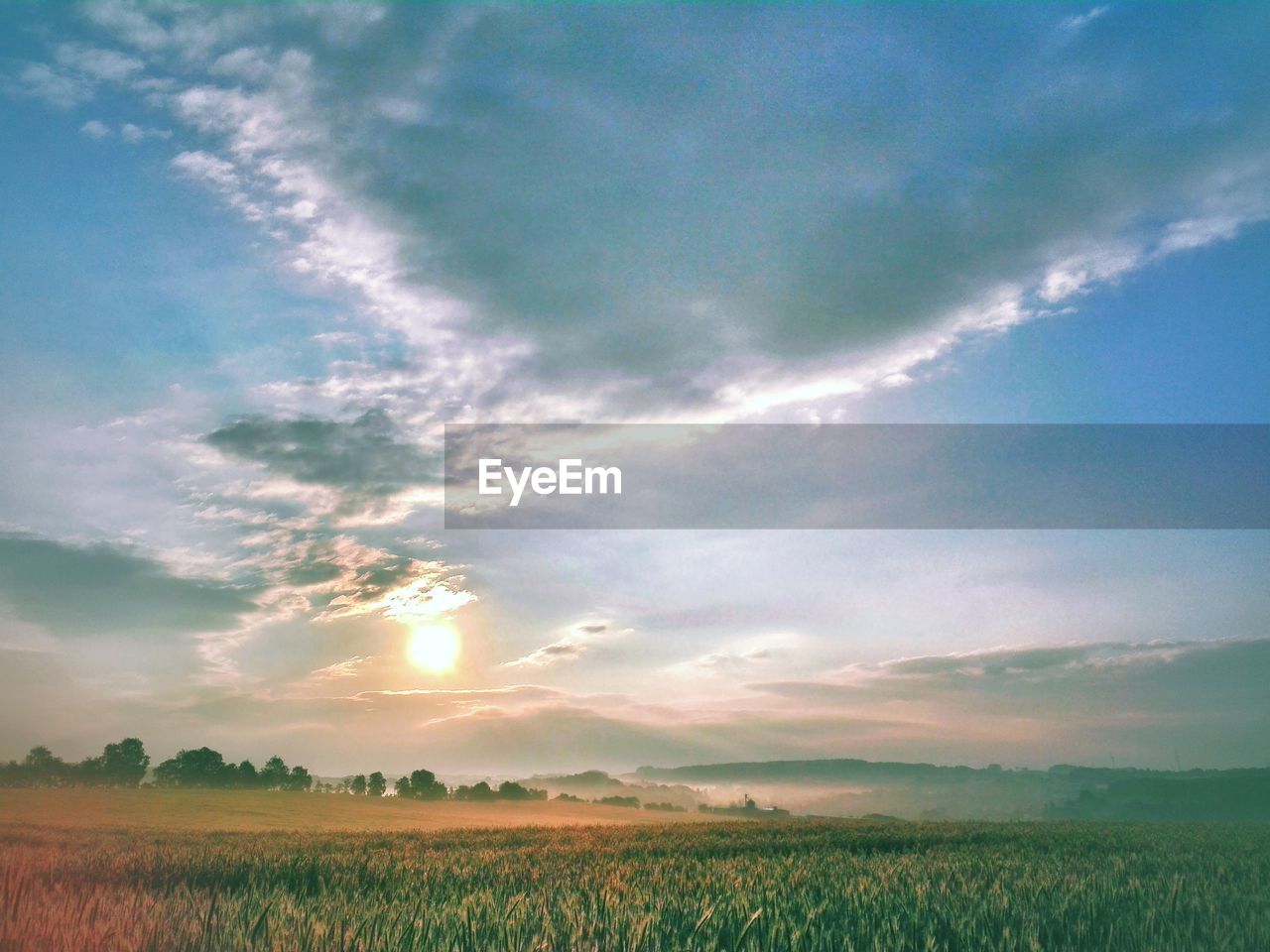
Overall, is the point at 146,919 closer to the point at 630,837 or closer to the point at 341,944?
the point at 341,944

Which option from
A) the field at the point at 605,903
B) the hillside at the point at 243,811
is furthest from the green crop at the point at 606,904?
the hillside at the point at 243,811

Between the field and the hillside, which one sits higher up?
the field

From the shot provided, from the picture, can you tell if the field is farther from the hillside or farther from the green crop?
the hillside

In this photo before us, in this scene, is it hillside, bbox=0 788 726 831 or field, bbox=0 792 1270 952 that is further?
hillside, bbox=0 788 726 831

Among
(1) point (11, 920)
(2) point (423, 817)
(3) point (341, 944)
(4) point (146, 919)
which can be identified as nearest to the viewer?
(3) point (341, 944)

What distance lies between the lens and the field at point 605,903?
4.99 meters

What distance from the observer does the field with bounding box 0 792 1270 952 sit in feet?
16.4

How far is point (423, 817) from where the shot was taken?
34188mm

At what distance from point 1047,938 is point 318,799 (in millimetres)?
44887

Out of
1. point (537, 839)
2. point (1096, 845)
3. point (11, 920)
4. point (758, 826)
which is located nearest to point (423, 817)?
point (758, 826)

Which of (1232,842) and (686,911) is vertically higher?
(686,911)

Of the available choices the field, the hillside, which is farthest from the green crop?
the hillside

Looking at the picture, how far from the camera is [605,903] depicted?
566cm

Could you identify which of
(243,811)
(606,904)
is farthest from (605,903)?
(243,811)
